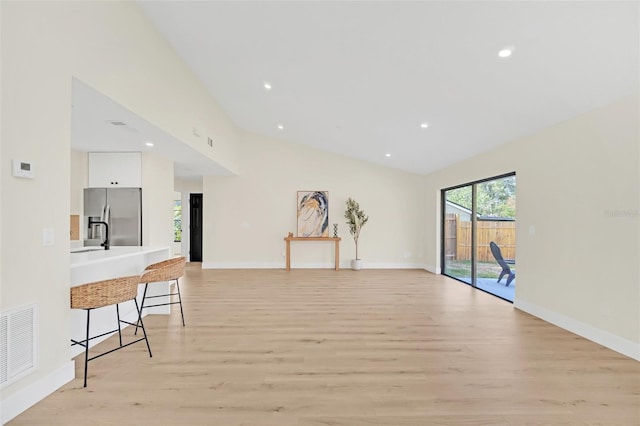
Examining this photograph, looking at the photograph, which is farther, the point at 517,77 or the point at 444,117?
the point at 444,117

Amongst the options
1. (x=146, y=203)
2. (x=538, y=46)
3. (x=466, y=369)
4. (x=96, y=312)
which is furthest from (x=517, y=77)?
(x=146, y=203)

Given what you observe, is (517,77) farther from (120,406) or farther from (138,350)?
(138,350)

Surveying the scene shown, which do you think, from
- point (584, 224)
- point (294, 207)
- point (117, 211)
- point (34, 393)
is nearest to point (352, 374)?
point (34, 393)

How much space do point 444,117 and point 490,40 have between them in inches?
66.7

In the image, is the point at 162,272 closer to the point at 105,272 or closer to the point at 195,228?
the point at 105,272

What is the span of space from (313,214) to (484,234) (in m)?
3.91

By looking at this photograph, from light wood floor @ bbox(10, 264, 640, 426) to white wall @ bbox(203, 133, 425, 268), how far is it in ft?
11.8

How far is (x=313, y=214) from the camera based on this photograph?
7.80 m

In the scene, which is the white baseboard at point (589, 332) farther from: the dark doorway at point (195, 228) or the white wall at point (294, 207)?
the dark doorway at point (195, 228)

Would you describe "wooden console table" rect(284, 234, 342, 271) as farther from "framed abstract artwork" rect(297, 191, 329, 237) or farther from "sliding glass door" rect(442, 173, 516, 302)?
"sliding glass door" rect(442, 173, 516, 302)

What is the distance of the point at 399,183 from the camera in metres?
7.91

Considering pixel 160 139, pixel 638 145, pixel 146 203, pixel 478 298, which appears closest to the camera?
pixel 638 145

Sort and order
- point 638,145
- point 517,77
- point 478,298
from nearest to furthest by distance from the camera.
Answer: point 638,145 → point 517,77 → point 478,298

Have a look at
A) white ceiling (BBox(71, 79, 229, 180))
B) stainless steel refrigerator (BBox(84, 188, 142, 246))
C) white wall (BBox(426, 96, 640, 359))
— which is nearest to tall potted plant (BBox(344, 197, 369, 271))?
white ceiling (BBox(71, 79, 229, 180))
